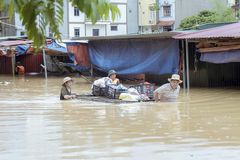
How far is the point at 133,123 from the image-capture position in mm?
9578

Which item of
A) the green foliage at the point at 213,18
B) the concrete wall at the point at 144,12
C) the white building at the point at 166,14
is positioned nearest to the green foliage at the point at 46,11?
the green foliage at the point at 213,18

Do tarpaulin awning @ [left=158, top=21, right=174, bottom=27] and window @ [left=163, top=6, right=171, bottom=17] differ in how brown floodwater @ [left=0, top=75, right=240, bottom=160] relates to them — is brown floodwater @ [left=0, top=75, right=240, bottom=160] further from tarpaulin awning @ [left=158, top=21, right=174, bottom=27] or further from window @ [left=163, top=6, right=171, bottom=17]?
window @ [left=163, top=6, right=171, bottom=17]

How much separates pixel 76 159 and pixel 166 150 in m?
1.27

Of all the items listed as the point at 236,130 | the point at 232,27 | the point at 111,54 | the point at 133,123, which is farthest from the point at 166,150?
the point at 111,54

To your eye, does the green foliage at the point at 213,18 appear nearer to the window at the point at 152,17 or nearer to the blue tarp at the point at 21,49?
the window at the point at 152,17

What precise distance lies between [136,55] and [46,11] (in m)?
19.7

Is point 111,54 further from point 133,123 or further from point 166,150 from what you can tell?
point 166,150

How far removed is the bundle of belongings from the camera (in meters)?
13.0

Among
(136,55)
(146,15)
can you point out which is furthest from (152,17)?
(136,55)

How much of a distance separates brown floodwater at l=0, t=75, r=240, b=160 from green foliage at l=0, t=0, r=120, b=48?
15.1 ft

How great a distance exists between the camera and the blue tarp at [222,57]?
1662 cm

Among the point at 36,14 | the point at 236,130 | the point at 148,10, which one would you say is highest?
the point at 148,10

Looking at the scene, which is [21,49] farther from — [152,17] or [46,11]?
[46,11]

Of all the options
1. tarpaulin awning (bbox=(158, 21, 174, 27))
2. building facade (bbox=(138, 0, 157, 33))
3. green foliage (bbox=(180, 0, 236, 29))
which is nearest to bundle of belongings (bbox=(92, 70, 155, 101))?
green foliage (bbox=(180, 0, 236, 29))
